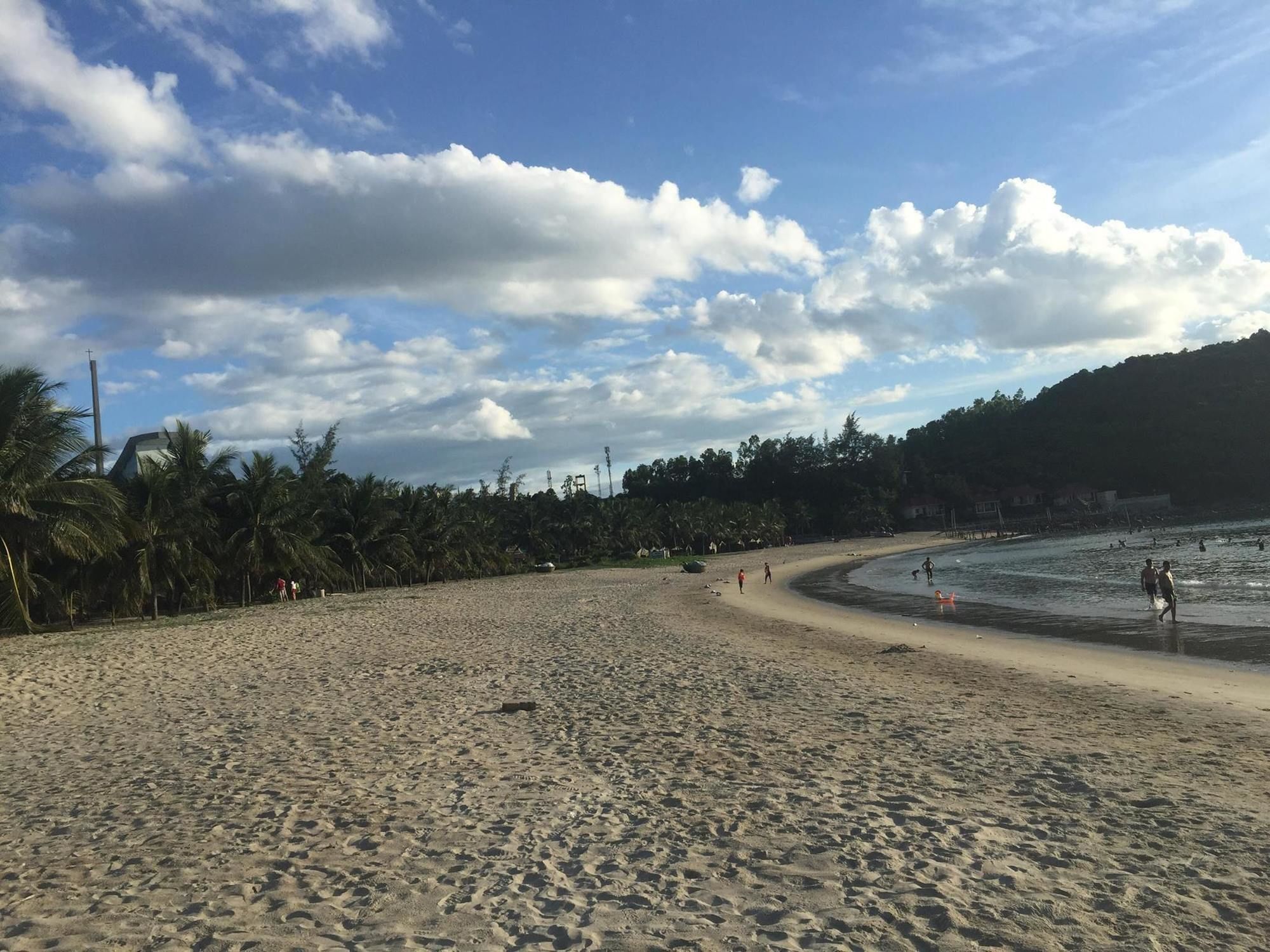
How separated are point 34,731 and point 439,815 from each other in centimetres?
729

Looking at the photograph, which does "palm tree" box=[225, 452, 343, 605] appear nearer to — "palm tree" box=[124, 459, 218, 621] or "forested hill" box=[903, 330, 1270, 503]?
"palm tree" box=[124, 459, 218, 621]

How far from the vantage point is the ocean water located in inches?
718

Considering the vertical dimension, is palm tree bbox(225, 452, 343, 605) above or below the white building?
below

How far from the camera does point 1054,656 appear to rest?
53.3 feet

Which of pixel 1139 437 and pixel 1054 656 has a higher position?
pixel 1139 437

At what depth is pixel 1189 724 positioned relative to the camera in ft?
30.9

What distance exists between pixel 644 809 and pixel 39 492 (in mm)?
20791

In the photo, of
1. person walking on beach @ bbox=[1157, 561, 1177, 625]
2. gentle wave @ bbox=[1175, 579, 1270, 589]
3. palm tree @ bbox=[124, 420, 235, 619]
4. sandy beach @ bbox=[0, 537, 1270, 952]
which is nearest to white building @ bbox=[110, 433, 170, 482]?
palm tree @ bbox=[124, 420, 235, 619]

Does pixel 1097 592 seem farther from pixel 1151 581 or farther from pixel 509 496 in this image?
pixel 509 496

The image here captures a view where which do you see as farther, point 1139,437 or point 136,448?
point 1139,437

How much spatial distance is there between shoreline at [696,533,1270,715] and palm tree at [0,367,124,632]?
1968 centimetres

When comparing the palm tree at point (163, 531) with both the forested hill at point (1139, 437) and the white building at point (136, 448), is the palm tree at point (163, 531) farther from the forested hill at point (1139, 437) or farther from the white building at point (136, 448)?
the forested hill at point (1139, 437)

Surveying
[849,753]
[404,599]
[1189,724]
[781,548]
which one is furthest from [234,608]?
[781,548]

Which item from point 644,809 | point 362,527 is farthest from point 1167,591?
point 362,527
